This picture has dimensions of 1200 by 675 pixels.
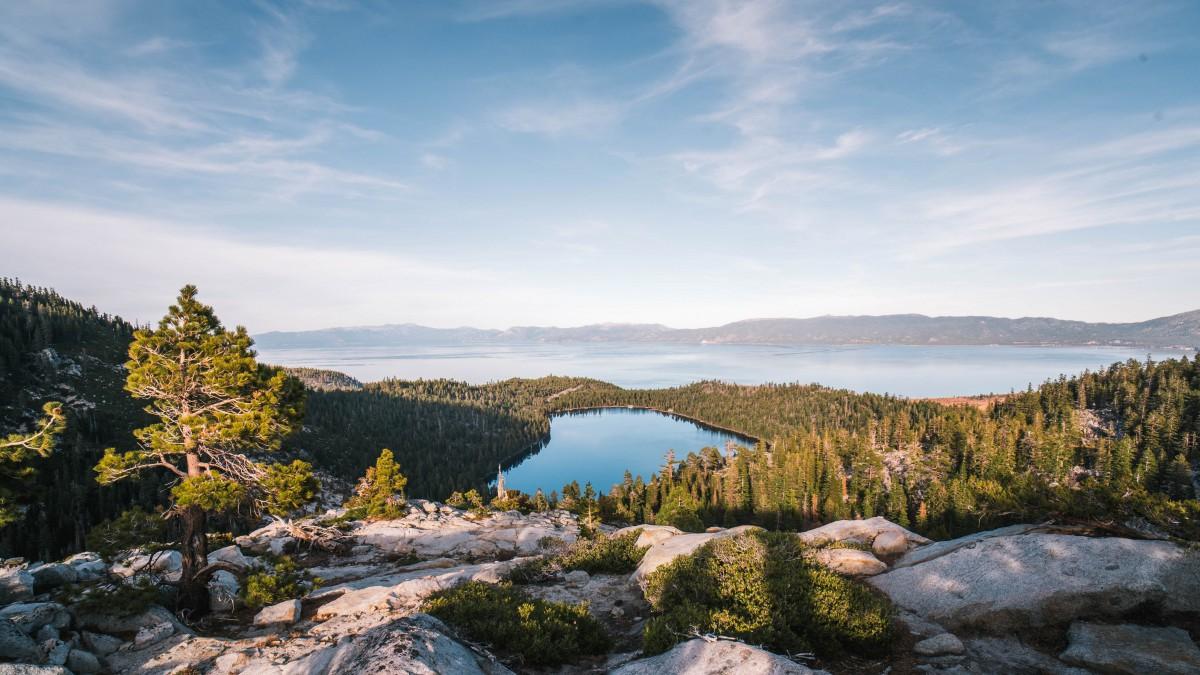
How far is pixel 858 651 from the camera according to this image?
11.3 meters

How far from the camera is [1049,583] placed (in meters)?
12.3

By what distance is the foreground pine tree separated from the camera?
15.9 m

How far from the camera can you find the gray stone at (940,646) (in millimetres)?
10953

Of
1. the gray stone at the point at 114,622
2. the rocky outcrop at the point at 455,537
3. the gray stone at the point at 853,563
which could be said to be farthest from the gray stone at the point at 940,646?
the rocky outcrop at the point at 455,537

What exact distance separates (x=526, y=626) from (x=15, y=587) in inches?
742

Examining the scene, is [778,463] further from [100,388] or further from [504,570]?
[100,388]

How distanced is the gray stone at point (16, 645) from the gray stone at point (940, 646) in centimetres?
2070

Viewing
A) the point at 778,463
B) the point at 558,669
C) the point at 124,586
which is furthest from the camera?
the point at 778,463

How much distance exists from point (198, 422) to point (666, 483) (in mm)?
87478

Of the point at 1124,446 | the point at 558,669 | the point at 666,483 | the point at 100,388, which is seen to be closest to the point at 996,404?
the point at 1124,446

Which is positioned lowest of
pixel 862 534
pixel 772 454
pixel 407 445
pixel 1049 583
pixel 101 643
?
pixel 407 445

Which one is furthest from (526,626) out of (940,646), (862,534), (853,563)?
(862,534)

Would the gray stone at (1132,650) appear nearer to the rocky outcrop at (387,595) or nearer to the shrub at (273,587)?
the rocky outcrop at (387,595)

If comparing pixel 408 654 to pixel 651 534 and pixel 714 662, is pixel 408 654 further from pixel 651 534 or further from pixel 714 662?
pixel 651 534
